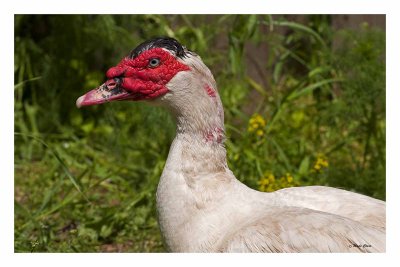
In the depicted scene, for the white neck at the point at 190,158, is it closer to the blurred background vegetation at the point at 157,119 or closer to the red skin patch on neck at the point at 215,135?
the red skin patch on neck at the point at 215,135

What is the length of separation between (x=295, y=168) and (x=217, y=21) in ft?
3.82

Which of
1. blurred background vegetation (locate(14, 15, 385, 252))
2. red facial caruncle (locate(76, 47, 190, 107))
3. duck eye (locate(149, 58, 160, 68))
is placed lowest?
blurred background vegetation (locate(14, 15, 385, 252))

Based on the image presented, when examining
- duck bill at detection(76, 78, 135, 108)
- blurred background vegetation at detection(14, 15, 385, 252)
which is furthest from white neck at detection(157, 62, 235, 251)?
blurred background vegetation at detection(14, 15, 385, 252)

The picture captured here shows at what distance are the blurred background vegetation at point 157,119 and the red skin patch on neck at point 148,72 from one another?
92 cm

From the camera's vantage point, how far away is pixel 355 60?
14.9 feet

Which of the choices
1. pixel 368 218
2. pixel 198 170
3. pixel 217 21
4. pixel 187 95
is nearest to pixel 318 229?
pixel 368 218

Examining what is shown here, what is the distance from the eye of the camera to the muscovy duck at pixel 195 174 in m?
2.82

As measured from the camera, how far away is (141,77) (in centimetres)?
290

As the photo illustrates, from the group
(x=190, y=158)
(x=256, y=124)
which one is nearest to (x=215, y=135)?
(x=190, y=158)

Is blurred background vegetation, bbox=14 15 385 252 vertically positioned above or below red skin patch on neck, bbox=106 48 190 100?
below

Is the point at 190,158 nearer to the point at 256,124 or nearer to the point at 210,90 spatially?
the point at 210,90

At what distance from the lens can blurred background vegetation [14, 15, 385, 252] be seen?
4254 millimetres

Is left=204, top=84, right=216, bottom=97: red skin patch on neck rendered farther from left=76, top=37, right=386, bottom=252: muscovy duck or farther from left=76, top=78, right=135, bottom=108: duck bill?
left=76, top=78, right=135, bottom=108: duck bill

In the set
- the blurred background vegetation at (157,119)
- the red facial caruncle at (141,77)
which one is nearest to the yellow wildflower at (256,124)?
the blurred background vegetation at (157,119)
